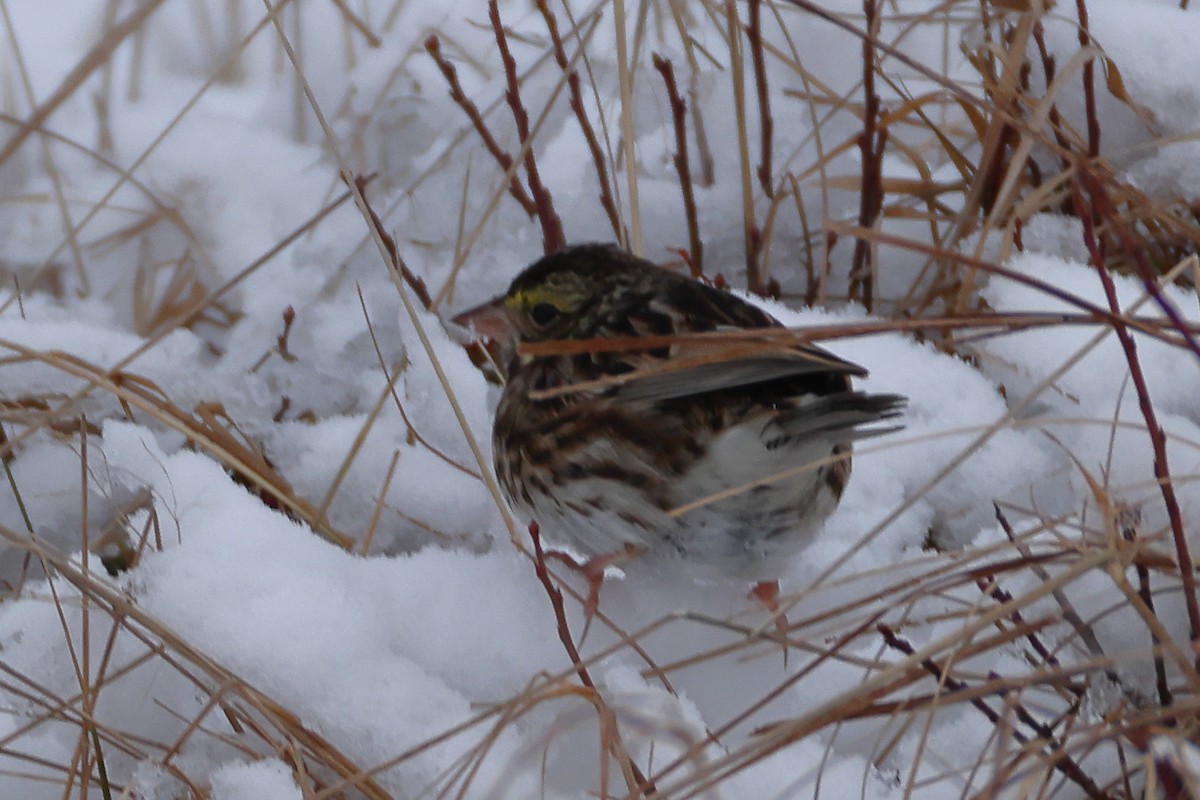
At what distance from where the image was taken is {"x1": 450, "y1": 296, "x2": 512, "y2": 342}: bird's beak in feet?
7.50

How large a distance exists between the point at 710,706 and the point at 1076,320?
0.75 m

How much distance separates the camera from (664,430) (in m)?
1.84

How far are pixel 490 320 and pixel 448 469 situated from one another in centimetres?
30

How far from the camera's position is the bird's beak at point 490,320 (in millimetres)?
2285

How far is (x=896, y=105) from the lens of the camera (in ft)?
9.69

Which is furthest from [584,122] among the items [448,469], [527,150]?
[448,469]

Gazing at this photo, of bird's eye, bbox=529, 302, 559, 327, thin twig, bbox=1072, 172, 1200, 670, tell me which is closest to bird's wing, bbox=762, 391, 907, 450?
thin twig, bbox=1072, 172, 1200, 670

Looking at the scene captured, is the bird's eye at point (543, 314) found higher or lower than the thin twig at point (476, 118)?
lower

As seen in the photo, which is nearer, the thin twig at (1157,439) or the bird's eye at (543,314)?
the thin twig at (1157,439)

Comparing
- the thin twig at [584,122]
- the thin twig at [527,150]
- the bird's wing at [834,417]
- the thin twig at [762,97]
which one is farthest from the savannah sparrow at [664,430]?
the thin twig at [762,97]

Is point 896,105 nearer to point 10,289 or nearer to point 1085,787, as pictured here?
point 1085,787

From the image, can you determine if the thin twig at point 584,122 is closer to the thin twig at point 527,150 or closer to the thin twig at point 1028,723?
the thin twig at point 527,150

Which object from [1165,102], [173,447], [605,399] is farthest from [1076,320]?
[173,447]

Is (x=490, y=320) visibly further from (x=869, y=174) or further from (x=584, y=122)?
(x=869, y=174)
